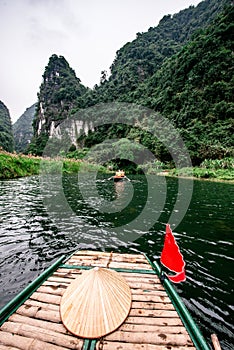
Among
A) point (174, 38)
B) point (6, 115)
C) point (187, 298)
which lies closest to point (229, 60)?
point (187, 298)

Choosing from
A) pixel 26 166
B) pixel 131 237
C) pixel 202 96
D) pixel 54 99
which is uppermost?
pixel 54 99

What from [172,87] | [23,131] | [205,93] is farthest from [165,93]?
[23,131]

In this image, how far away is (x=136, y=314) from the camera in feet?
7.95

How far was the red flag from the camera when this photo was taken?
359 centimetres

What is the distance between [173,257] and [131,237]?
2766 mm

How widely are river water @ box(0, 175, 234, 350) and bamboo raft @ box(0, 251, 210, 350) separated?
77 centimetres

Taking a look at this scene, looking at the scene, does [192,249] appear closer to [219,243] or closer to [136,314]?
[219,243]

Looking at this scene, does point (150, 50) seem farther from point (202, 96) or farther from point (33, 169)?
point (33, 169)

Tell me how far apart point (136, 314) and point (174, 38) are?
125 m

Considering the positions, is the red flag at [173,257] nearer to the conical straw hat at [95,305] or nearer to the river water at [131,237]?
the river water at [131,237]

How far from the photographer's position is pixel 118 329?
7.10 feet

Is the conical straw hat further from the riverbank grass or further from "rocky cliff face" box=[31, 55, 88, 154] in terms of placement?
"rocky cliff face" box=[31, 55, 88, 154]

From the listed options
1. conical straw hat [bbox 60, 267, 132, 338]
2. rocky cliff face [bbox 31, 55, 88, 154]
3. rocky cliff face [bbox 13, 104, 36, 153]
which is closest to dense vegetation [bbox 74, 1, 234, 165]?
conical straw hat [bbox 60, 267, 132, 338]

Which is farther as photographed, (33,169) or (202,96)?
(202,96)
